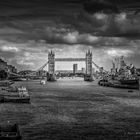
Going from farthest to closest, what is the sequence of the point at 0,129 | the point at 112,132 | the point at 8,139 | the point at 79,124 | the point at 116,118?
the point at 116,118
the point at 79,124
the point at 112,132
the point at 0,129
the point at 8,139

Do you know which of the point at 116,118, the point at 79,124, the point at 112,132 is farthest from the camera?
the point at 116,118

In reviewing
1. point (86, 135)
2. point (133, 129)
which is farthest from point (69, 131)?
point (133, 129)

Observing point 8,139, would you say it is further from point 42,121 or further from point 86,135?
point 42,121

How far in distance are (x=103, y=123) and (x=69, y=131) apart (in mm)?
7073

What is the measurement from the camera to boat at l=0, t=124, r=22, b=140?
2373 centimetres

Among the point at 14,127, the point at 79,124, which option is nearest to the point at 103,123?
the point at 79,124

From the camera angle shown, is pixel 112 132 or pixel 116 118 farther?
pixel 116 118

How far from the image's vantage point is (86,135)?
104 ft

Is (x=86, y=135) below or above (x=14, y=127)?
below

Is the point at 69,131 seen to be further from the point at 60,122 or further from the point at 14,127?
the point at 14,127

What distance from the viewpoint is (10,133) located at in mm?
25422

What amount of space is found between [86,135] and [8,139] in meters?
11.1

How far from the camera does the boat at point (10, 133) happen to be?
23.7 metres

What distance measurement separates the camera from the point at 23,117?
140 ft
